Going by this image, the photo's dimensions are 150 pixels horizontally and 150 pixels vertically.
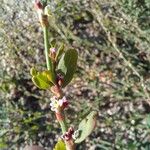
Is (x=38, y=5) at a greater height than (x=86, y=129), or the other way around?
(x=38, y=5)

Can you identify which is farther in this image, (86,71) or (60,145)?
(86,71)

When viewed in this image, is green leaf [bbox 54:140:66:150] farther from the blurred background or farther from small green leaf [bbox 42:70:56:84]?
the blurred background

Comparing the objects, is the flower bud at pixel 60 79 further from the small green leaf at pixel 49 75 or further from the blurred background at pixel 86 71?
the blurred background at pixel 86 71

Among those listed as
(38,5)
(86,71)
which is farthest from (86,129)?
(86,71)

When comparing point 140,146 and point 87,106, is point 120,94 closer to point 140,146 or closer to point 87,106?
point 87,106

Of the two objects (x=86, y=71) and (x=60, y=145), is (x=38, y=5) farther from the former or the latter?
(x=86, y=71)

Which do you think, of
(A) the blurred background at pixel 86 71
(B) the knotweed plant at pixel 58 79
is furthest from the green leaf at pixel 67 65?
(A) the blurred background at pixel 86 71

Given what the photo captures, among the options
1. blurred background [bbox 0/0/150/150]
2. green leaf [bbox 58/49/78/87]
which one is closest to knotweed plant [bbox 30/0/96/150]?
green leaf [bbox 58/49/78/87]
